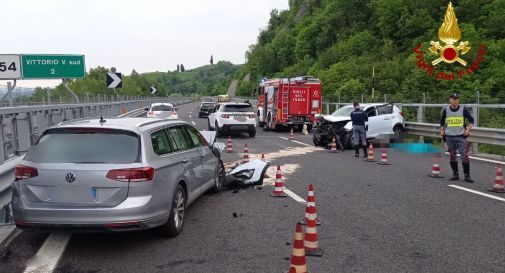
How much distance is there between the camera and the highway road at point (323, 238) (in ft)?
16.6

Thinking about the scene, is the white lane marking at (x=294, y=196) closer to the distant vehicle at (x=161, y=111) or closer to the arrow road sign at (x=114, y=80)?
the arrow road sign at (x=114, y=80)

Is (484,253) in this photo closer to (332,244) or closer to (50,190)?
(332,244)

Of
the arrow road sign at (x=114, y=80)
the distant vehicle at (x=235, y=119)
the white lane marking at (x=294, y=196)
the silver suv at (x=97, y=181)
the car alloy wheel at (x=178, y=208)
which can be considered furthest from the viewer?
the arrow road sign at (x=114, y=80)

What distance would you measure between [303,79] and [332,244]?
64.6ft

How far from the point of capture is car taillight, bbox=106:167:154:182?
5.29 metres

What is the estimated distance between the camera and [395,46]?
206 feet

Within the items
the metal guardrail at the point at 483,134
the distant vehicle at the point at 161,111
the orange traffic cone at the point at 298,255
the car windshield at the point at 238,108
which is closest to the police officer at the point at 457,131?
the metal guardrail at the point at 483,134

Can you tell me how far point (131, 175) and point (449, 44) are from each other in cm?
5054

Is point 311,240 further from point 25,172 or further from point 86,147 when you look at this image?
point 25,172

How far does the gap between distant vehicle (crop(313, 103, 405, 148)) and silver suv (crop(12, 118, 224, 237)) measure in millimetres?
11304

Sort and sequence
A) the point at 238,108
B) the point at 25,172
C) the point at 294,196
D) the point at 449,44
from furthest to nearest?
the point at 449,44 → the point at 238,108 → the point at 294,196 → the point at 25,172

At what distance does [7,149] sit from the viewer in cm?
852

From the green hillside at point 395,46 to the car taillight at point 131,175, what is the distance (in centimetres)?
1864

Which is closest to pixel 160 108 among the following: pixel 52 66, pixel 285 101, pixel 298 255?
pixel 285 101
